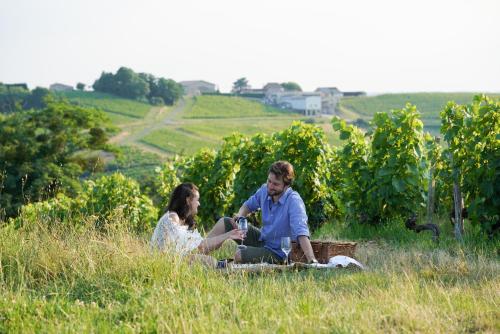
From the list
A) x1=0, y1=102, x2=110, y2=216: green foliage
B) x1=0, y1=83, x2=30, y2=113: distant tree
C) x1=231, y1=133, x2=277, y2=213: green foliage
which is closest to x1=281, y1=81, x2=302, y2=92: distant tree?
x1=0, y1=83, x2=30, y2=113: distant tree

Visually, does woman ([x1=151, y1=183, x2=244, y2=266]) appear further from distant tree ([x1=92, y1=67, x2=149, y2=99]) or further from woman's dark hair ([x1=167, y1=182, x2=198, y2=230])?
distant tree ([x1=92, y1=67, x2=149, y2=99])

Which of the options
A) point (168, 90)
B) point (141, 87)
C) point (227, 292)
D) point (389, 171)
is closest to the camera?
point (227, 292)

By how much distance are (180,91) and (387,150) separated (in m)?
82.8

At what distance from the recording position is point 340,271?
6.46 metres

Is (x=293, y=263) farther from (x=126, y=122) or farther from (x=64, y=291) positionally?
(x=126, y=122)

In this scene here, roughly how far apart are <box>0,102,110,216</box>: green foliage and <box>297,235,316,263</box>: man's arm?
28.6 meters

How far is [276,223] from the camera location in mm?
7117

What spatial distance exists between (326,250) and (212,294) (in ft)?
7.40

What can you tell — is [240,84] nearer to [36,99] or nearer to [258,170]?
[36,99]

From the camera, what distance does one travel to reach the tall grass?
442cm

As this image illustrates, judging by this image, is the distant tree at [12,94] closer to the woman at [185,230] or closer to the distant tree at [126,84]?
the distant tree at [126,84]

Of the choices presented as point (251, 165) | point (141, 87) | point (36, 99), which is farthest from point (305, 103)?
point (251, 165)

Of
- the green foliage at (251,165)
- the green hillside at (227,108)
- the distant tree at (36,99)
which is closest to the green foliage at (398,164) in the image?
the green foliage at (251,165)

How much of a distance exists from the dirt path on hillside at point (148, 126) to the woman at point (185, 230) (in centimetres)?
5421
